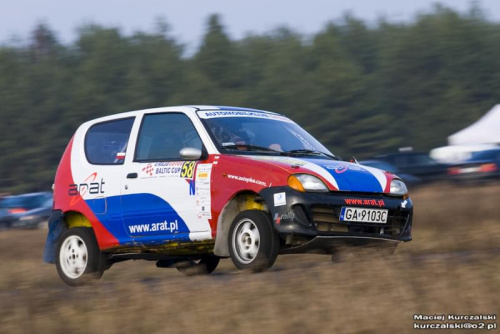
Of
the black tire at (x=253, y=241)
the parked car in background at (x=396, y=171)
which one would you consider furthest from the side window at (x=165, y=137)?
the parked car in background at (x=396, y=171)

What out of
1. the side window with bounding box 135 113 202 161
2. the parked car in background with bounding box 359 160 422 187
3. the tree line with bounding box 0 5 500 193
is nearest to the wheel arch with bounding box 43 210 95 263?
the side window with bounding box 135 113 202 161

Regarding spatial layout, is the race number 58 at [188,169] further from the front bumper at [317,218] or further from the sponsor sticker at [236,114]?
the front bumper at [317,218]

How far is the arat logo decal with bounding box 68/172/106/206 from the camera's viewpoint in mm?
10234

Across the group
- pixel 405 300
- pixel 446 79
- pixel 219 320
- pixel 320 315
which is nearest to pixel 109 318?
pixel 219 320

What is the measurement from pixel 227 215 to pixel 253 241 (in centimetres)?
47

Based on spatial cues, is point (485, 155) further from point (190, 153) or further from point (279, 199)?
point (279, 199)

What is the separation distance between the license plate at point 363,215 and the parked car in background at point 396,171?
21489 millimetres

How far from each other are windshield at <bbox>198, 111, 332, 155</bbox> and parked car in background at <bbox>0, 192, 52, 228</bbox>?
23.5 metres

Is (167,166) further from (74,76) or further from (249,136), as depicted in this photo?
(74,76)

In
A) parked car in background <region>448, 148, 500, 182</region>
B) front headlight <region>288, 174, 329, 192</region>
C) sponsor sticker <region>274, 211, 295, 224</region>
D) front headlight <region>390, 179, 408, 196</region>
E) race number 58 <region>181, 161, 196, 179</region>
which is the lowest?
parked car in background <region>448, 148, 500, 182</region>

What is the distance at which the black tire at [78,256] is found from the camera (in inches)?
401

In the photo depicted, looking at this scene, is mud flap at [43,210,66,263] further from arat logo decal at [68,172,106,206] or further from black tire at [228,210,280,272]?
black tire at [228,210,280,272]

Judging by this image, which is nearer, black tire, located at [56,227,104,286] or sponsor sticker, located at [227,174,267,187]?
sponsor sticker, located at [227,174,267,187]

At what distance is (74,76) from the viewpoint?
95.6 metres
